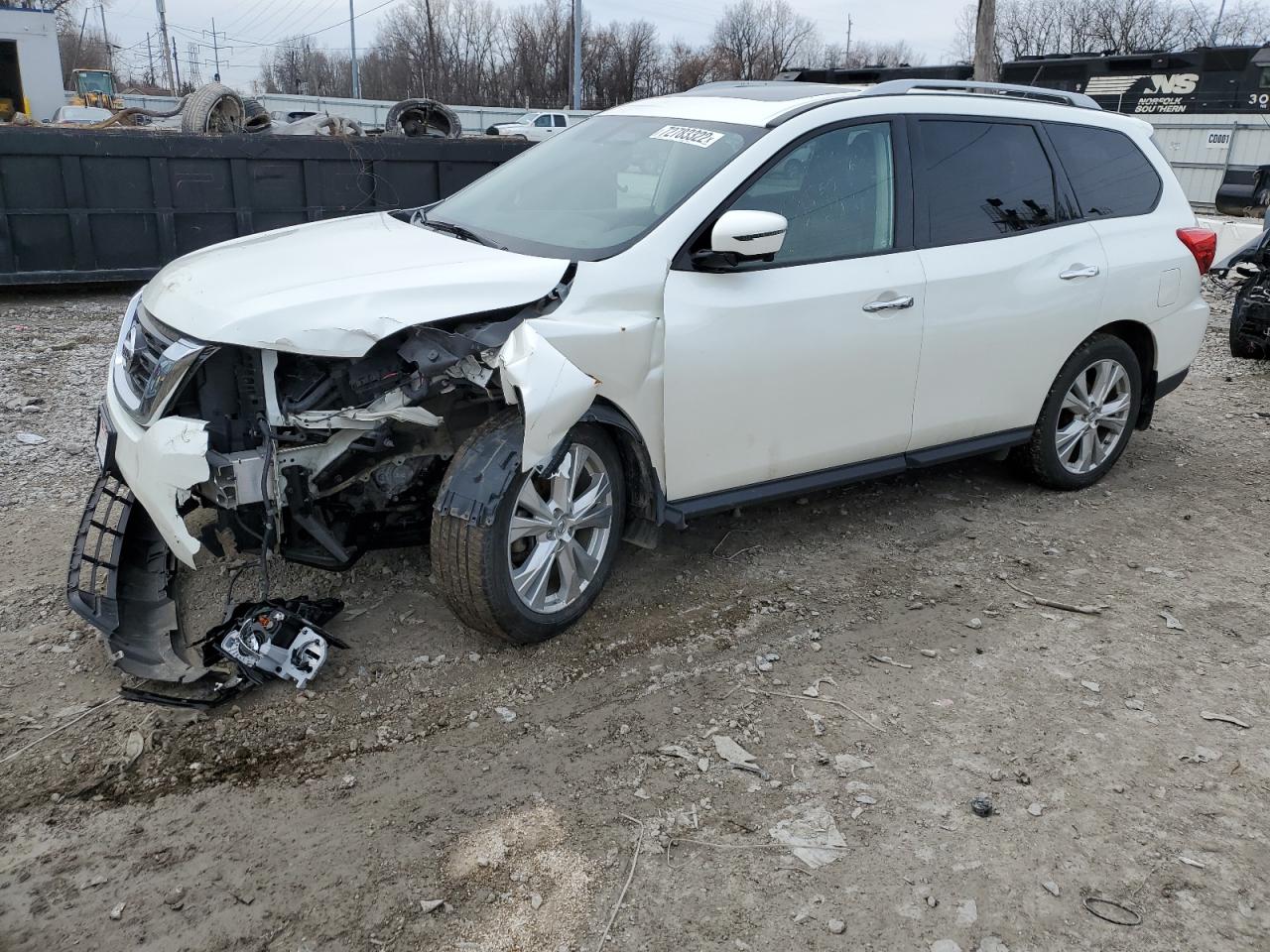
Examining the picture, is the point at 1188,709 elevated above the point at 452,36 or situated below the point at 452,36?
below

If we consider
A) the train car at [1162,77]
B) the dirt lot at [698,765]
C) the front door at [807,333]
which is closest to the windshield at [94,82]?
the train car at [1162,77]

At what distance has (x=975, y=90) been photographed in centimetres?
477

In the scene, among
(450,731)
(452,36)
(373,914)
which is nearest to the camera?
(373,914)

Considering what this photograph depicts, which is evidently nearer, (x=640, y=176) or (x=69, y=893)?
(x=69, y=893)

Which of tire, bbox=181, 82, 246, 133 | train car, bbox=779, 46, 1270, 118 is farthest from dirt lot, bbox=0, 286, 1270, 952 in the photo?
train car, bbox=779, 46, 1270, 118

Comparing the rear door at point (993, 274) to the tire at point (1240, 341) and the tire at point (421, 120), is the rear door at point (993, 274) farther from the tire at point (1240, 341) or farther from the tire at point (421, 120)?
the tire at point (421, 120)

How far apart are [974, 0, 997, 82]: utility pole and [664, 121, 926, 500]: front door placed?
39.9 feet

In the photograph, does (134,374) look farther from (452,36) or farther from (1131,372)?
(452,36)

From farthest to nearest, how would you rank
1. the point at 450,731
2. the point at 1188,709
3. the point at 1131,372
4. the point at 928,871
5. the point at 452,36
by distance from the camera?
the point at 452,36 < the point at 1131,372 < the point at 1188,709 < the point at 450,731 < the point at 928,871

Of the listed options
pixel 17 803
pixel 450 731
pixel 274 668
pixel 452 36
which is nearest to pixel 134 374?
pixel 274 668

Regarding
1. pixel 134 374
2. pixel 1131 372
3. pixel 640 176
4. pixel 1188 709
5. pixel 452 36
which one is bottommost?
pixel 1188 709

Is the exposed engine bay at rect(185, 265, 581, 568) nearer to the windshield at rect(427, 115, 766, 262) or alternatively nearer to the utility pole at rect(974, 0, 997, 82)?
the windshield at rect(427, 115, 766, 262)

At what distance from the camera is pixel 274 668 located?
11.1ft

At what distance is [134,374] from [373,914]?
201cm
